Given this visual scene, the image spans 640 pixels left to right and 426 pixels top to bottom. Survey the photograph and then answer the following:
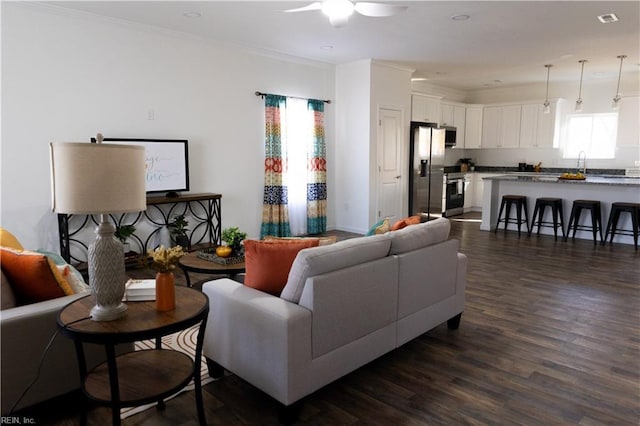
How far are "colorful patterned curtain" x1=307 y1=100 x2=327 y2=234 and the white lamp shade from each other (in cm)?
520

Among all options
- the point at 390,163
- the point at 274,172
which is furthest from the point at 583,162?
the point at 274,172

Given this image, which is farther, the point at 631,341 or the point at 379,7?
the point at 379,7

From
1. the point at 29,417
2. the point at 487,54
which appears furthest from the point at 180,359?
the point at 487,54

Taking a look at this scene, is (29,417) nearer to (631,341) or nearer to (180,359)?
(180,359)

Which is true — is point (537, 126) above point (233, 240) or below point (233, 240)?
Answer: above

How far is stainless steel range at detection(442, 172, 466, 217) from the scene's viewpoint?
352 inches

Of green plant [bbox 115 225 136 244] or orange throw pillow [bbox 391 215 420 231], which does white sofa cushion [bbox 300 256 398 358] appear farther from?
green plant [bbox 115 225 136 244]

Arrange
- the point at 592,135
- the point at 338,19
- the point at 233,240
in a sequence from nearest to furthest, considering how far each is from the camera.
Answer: the point at 233,240 < the point at 338,19 < the point at 592,135

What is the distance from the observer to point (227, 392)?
2.44 metres

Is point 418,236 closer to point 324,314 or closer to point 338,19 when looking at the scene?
point 324,314

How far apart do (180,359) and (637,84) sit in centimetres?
968

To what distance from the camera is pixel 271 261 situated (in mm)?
2416

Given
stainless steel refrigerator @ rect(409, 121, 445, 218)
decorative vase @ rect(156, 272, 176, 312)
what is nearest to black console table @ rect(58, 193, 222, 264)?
decorative vase @ rect(156, 272, 176, 312)

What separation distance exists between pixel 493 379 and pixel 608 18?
431cm
